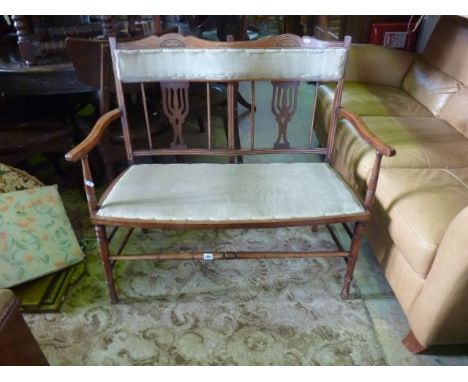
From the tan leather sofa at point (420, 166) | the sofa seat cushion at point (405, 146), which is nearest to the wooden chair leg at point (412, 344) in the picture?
the tan leather sofa at point (420, 166)

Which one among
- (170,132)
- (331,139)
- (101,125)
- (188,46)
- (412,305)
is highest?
(188,46)

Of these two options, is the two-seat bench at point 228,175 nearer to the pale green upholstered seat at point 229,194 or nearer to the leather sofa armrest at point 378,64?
the pale green upholstered seat at point 229,194

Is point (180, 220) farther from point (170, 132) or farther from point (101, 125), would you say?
point (170, 132)

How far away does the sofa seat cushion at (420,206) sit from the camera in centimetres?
106

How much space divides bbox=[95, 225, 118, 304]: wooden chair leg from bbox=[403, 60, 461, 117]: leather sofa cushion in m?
1.73

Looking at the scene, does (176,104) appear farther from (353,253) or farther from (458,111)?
(458,111)

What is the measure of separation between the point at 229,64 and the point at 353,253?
84cm

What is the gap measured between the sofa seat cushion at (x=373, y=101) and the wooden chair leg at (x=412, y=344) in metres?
1.11

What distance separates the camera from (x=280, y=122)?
1.46 m

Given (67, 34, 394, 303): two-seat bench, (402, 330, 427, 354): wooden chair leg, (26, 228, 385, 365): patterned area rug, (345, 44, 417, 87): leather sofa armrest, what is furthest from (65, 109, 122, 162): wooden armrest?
(345, 44, 417, 87): leather sofa armrest

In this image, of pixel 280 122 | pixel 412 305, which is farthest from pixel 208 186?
pixel 412 305

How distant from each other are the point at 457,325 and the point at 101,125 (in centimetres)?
135

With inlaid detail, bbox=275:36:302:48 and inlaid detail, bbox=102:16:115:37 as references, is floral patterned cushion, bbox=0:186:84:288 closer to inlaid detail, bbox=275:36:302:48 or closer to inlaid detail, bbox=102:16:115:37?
inlaid detail, bbox=102:16:115:37

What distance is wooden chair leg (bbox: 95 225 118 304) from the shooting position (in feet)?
3.93
